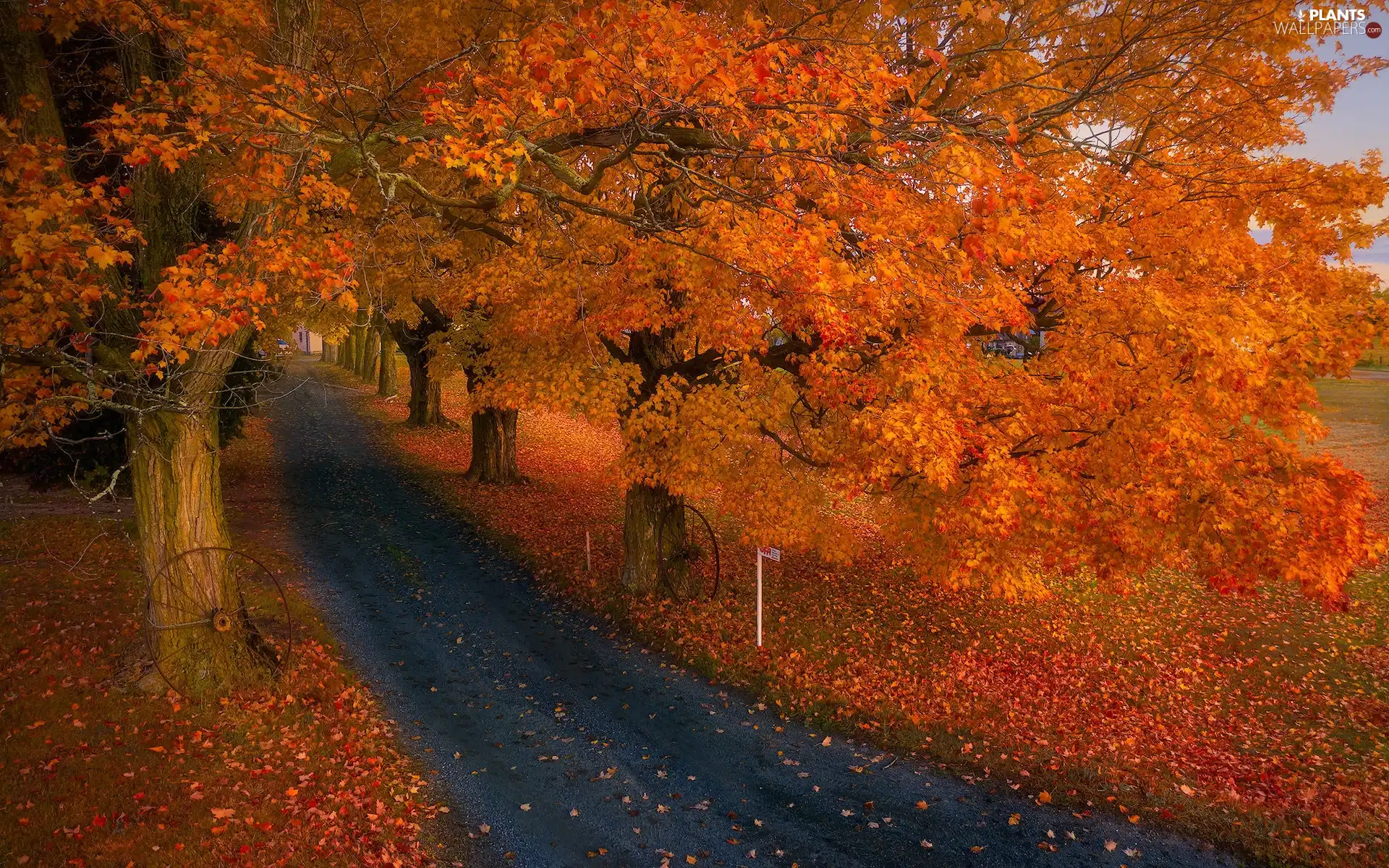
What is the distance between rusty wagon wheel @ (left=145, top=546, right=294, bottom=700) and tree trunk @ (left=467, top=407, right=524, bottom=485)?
43.9 feet

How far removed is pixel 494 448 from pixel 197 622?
561 inches

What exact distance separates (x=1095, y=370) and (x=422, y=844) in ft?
31.7

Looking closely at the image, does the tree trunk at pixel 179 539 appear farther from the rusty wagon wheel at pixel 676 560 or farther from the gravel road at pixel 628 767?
the rusty wagon wheel at pixel 676 560

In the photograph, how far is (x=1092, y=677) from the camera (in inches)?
485

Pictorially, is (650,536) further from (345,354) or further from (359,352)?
(345,354)

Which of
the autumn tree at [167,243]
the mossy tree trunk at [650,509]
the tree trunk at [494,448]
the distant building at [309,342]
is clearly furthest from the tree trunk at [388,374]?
the distant building at [309,342]

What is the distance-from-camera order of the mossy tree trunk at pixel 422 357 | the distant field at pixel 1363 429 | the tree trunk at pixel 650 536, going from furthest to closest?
1. the distant field at pixel 1363 429
2. the mossy tree trunk at pixel 422 357
3. the tree trunk at pixel 650 536

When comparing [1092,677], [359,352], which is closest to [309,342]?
[359,352]

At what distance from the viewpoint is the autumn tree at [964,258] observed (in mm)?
8297

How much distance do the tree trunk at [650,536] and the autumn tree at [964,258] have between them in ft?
4.77

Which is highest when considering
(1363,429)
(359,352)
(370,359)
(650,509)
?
(359,352)

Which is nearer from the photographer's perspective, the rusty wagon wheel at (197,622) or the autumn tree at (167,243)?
the autumn tree at (167,243)

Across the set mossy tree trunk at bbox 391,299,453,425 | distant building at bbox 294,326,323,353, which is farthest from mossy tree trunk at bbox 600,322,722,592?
distant building at bbox 294,326,323,353

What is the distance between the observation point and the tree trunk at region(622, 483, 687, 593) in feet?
46.7
